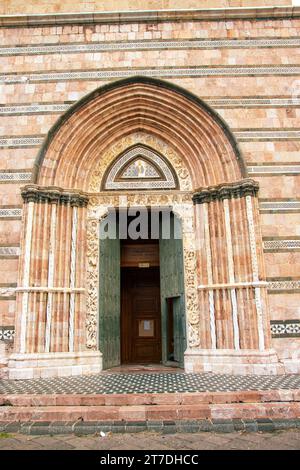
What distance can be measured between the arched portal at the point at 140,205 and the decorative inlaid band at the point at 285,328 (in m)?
0.25

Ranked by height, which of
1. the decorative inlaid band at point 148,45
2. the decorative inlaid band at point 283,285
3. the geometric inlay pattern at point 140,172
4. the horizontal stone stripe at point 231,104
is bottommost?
the decorative inlaid band at point 283,285

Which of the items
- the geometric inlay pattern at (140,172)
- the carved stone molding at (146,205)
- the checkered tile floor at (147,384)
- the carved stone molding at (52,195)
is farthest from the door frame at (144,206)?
the checkered tile floor at (147,384)

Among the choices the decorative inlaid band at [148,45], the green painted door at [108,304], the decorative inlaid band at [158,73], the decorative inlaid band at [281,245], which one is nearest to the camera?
the decorative inlaid band at [281,245]

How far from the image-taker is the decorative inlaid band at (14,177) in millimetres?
7840

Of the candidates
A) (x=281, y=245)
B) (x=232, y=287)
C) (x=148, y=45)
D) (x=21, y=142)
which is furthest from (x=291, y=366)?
(x=148, y=45)

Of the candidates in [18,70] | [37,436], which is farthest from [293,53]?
[37,436]

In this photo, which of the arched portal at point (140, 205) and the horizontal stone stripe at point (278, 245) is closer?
the arched portal at point (140, 205)

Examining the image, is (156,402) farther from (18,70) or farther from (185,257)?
(18,70)

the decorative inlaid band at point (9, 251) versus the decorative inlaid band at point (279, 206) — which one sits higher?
the decorative inlaid band at point (279, 206)

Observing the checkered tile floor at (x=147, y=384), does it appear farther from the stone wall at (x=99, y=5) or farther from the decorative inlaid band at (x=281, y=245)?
the stone wall at (x=99, y=5)

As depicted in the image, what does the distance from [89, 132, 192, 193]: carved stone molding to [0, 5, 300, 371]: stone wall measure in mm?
1394

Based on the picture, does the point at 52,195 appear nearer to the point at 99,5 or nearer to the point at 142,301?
the point at 142,301

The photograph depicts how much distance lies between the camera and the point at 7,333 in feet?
23.5

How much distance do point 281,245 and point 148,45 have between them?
575cm
